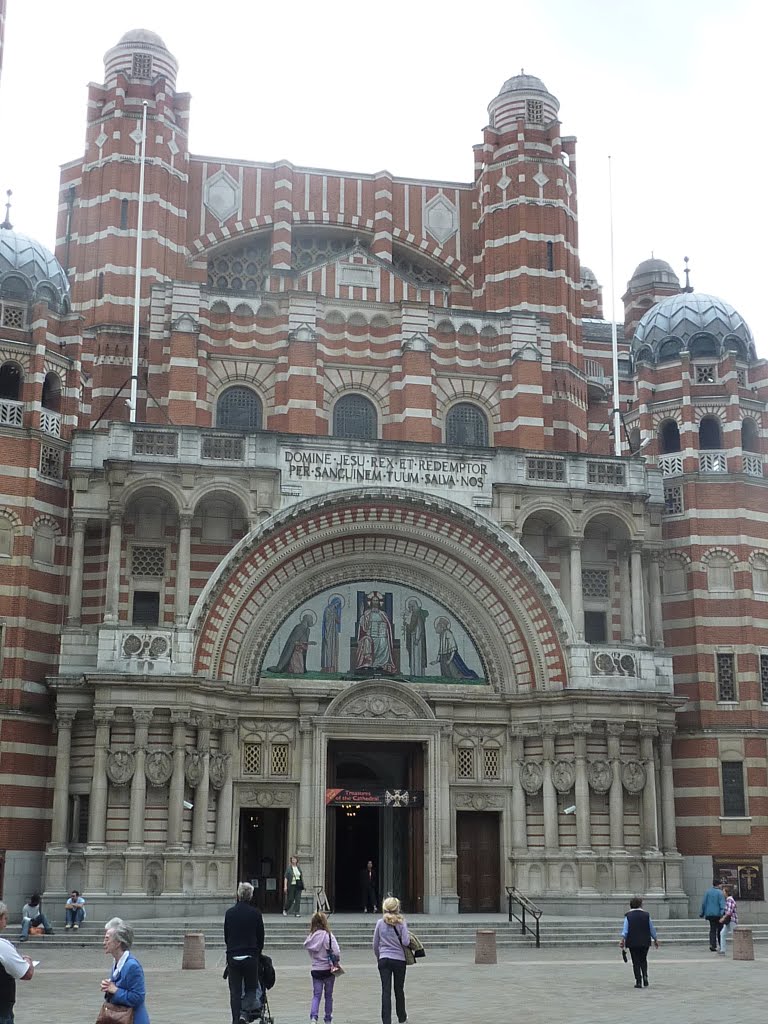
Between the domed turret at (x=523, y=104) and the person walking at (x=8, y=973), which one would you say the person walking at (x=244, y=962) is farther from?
the domed turret at (x=523, y=104)

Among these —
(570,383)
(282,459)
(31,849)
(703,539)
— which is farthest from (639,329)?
(31,849)

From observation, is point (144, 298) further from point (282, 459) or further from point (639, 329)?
point (639, 329)

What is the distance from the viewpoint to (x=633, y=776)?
39312mm

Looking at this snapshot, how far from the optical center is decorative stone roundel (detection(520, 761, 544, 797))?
129ft

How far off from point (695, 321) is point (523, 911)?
22101mm

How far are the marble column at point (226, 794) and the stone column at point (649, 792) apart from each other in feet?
39.0

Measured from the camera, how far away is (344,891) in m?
39.9

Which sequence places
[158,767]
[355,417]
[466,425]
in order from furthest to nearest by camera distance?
[466,425]
[355,417]
[158,767]

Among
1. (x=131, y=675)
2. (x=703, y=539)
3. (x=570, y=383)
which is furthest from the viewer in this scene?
(x=570, y=383)

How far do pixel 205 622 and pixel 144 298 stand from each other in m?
A: 12.3

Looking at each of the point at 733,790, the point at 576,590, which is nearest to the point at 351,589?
the point at 576,590

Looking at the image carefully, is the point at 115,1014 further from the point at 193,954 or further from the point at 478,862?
the point at 478,862

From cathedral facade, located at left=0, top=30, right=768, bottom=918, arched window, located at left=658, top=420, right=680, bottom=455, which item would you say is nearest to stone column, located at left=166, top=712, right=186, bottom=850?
cathedral facade, located at left=0, top=30, right=768, bottom=918

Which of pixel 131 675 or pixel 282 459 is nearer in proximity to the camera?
pixel 131 675
